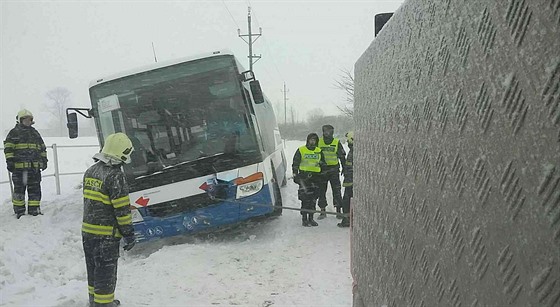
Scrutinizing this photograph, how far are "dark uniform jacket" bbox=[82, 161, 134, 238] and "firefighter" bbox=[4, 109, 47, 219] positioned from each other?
4982 mm

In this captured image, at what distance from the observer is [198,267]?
5633 millimetres

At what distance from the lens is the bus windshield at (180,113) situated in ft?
21.9

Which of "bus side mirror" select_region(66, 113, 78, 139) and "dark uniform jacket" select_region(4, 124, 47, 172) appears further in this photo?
"dark uniform jacket" select_region(4, 124, 47, 172)

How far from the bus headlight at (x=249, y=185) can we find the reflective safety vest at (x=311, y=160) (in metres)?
1.74

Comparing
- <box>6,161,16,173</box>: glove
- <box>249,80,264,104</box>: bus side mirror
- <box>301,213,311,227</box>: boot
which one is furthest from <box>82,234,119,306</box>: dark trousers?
<box>6,161,16,173</box>: glove

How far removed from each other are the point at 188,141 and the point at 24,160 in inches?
151

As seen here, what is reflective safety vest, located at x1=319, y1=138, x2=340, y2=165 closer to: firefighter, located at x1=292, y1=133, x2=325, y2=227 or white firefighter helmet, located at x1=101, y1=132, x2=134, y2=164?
firefighter, located at x1=292, y1=133, x2=325, y2=227

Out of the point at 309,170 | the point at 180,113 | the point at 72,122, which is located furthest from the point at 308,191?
the point at 72,122

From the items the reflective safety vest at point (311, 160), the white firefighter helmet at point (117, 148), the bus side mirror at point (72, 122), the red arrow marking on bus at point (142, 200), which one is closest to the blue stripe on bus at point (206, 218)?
the red arrow marking on bus at point (142, 200)

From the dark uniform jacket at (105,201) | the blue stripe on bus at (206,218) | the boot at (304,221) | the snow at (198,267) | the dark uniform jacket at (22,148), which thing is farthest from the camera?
the dark uniform jacket at (22,148)

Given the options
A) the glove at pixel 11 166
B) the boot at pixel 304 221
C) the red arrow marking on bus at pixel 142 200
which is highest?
the glove at pixel 11 166

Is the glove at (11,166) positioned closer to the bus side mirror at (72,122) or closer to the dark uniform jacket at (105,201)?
the bus side mirror at (72,122)

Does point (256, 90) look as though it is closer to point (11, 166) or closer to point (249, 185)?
point (249, 185)

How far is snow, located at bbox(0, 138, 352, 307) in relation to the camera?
4.75 meters
